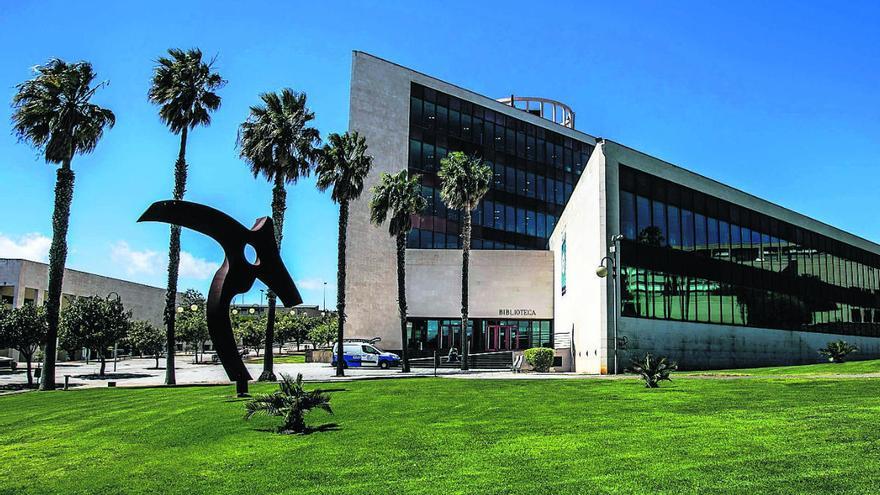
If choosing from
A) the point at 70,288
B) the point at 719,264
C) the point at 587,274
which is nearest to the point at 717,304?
the point at 719,264

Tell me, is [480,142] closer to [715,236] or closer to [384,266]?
[384,266]

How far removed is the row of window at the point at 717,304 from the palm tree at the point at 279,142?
18.1 m

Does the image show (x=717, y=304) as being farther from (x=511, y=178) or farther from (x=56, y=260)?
(x=56, y=260)

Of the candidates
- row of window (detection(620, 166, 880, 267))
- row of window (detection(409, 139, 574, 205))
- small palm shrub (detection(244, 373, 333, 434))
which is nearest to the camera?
small palm shrub (detection(244, 373, 333, 434))

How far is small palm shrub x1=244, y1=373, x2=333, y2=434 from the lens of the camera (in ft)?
46.1

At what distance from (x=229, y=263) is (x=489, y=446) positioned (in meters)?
11.0

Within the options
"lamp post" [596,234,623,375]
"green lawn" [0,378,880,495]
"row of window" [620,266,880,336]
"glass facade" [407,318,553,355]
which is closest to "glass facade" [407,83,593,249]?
"glass facade" [407,318,553,355]

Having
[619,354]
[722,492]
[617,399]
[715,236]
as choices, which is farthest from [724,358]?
[722,492]

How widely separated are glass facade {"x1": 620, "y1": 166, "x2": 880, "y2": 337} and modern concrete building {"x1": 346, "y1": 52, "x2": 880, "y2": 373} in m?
0.10

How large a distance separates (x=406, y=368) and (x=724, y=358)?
1839 centimetres

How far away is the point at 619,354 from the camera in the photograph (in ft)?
103

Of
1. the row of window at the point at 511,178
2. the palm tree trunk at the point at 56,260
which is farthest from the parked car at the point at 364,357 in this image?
the palm tree trunk at the point at 56,260

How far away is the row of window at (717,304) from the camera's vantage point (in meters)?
33.1

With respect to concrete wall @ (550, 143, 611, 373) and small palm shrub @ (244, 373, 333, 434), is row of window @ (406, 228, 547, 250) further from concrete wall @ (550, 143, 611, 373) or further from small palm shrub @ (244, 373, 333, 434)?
small palm shrub @ (244, 373, 333, 434)
